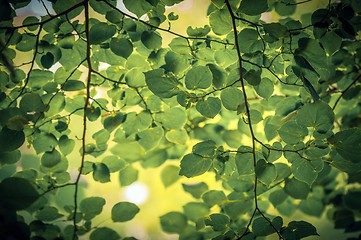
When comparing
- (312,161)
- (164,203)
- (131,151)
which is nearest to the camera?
(312,161)

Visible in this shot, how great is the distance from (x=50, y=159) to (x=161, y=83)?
353 millimetres

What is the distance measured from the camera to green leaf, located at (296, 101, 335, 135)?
0.76 m

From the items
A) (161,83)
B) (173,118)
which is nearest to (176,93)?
(161,83)

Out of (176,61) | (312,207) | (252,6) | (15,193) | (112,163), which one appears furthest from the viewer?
(312,207)

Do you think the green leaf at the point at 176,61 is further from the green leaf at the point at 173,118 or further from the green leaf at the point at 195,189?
the green leaf at the point at 195,189

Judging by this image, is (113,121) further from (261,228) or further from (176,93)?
(261,228)

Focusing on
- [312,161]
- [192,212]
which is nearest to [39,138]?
[192,212]

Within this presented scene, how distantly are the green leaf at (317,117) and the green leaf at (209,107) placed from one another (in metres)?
0.18

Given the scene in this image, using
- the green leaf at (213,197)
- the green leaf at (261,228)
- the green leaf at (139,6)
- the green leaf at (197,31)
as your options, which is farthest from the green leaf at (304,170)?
the green leaf at (139,6)

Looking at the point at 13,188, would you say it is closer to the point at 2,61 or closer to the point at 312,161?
the point at 2,61

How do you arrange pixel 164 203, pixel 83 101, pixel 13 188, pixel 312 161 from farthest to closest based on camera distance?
pixel 164 203 → pixel 83 101 → pixel 312 161 → pixel 13 188

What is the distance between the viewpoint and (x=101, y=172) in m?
0.91

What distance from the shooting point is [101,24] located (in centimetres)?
80

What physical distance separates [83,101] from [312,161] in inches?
23.0
